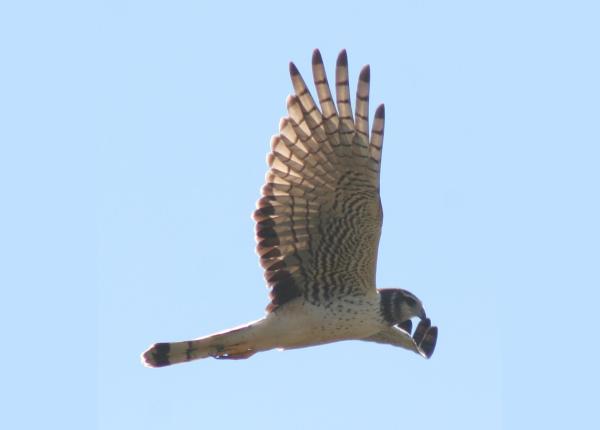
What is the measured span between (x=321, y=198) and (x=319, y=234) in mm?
315

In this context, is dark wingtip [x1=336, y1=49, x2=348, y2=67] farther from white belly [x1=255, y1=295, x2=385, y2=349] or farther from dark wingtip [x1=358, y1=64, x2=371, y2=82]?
white belly [x1=255, y1=295, x2=385, y2=349]

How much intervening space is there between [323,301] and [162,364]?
1.34 meters

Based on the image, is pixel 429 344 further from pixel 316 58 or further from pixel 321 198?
pixel 316 58

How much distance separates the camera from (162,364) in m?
12.3

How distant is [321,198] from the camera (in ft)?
39.3

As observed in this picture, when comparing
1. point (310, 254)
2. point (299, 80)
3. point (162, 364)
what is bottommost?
point (162, 364)

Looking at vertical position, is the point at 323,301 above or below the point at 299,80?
below

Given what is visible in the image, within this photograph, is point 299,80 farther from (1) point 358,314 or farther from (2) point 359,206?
(1) point 358,314

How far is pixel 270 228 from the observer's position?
1211 centimetres

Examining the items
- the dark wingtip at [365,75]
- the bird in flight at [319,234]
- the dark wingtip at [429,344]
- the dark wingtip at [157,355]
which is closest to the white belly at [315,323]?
the bird in flight at [319,234]

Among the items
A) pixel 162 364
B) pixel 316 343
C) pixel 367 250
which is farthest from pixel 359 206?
pixel 162 364

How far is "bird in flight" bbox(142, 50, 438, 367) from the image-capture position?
11.7 m

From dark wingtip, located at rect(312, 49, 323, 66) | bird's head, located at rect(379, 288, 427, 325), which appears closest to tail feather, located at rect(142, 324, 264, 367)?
bird's head, located at rect(379, 288, 427, 325)

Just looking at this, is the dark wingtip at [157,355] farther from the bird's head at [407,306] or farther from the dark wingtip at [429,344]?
the dark wingtip at [429,344]
